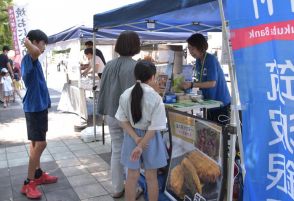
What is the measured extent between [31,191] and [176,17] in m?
3.52

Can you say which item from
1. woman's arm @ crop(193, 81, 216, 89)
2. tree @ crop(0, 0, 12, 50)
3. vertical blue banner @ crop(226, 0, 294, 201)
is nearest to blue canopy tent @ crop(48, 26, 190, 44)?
woman's arm @ crop(193, 81, 216, 89)

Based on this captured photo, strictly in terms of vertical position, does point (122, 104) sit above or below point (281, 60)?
below

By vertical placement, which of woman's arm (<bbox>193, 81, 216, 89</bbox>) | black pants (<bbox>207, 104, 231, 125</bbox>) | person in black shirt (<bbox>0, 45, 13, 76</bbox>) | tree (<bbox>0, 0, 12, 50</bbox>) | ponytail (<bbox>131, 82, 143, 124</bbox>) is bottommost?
black pants (<bbox>207, 104, 231, 125</bbox>)

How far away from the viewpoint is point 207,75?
13.1ft

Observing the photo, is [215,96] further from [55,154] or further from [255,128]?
[55,154]

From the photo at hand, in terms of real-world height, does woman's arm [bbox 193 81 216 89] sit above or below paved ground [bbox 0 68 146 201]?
above

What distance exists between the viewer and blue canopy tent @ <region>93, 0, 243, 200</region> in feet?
8.72

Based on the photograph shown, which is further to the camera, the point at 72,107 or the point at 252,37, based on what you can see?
the point at 72,107

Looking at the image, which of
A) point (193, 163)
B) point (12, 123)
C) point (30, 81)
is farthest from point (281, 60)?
point (12, 123)

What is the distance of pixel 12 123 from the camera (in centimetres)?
861

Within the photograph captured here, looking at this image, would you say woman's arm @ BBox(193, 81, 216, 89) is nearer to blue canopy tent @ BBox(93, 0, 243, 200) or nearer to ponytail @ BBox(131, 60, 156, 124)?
blue canopy tent @ BBox(93, 0, 243, 200)

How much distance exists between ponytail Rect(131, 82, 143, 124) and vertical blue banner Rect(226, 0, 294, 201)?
3.60ft

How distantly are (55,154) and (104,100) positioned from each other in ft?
7.71

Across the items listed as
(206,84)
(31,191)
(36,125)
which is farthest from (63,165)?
(206,84)
